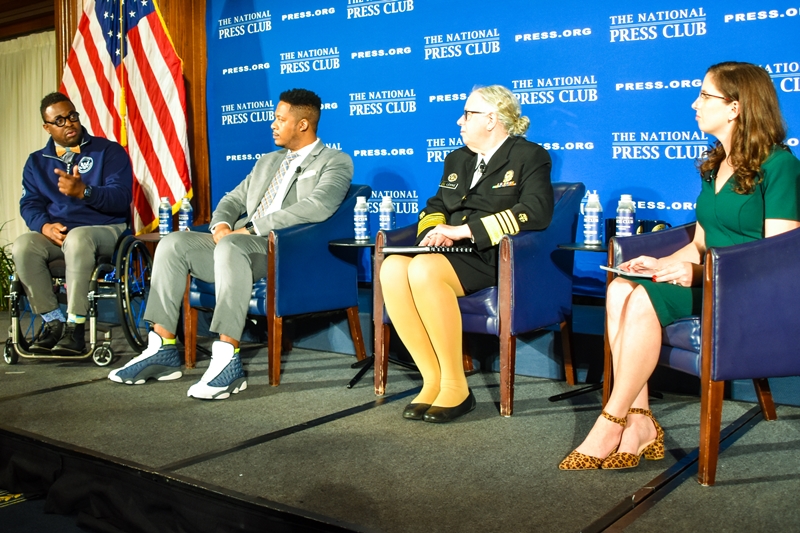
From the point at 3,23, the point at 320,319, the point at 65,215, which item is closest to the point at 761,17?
the point at 320,319

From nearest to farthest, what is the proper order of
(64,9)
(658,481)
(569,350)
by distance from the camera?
(658,481)
(569,350)
(64,9)

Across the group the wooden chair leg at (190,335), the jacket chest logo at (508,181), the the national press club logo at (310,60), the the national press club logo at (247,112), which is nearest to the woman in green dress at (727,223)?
the jacket chest logo at (508,181)

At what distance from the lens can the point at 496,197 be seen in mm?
3088

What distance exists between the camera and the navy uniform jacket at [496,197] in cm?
298

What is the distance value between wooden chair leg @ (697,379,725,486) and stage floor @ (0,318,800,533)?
0.05m

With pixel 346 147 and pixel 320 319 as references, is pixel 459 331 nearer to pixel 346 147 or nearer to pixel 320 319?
pixel 320 319

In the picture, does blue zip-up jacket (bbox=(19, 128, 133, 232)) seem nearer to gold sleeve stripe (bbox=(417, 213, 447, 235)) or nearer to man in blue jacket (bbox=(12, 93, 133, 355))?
man in blue jacket (bbox=(12, 93, 133, 355))

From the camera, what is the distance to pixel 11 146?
704 cm

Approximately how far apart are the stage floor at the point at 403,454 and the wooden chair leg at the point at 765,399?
46 mm

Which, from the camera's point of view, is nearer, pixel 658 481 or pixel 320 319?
pixel 658 481

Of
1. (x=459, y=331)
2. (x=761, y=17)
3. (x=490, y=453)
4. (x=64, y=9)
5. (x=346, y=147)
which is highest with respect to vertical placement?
(x=64, y=9)

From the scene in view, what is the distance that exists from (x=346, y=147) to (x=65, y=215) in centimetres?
144

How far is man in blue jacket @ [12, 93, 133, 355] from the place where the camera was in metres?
3.91

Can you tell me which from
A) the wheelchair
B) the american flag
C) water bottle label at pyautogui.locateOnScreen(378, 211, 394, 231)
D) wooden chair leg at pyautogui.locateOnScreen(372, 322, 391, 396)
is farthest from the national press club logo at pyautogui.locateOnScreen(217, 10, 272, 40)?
wooden chair leg at pyautogui.locateOnScreen(372, 322, 391, 396)
